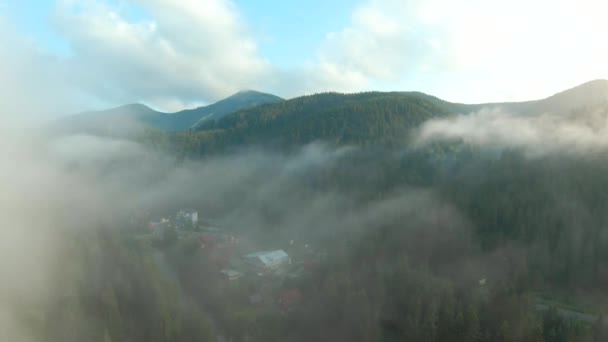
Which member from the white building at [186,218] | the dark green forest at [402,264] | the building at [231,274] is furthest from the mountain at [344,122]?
the building at [231,274]

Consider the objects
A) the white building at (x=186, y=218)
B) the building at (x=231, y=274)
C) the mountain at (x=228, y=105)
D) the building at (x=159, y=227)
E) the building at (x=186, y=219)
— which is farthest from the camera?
the mountain at (x=228, y=105)

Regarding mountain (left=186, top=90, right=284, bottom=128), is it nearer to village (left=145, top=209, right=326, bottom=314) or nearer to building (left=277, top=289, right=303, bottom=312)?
village (left=145, top=209, right=326, bottom=314)

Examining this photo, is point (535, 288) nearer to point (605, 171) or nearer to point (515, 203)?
point (515, 203)

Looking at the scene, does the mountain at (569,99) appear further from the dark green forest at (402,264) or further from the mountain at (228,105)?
the mountain at (228,105)

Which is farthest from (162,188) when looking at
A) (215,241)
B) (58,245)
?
(58,245)

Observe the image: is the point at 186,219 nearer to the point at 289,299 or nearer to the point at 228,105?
the point at 289,299

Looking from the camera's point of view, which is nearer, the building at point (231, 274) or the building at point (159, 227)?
the building at point (231, 274)

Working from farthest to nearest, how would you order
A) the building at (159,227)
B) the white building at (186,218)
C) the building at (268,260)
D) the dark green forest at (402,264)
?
the white building at (186,218), the building at (159,227), the building at (268,260), the dark green forest at (402,264)
